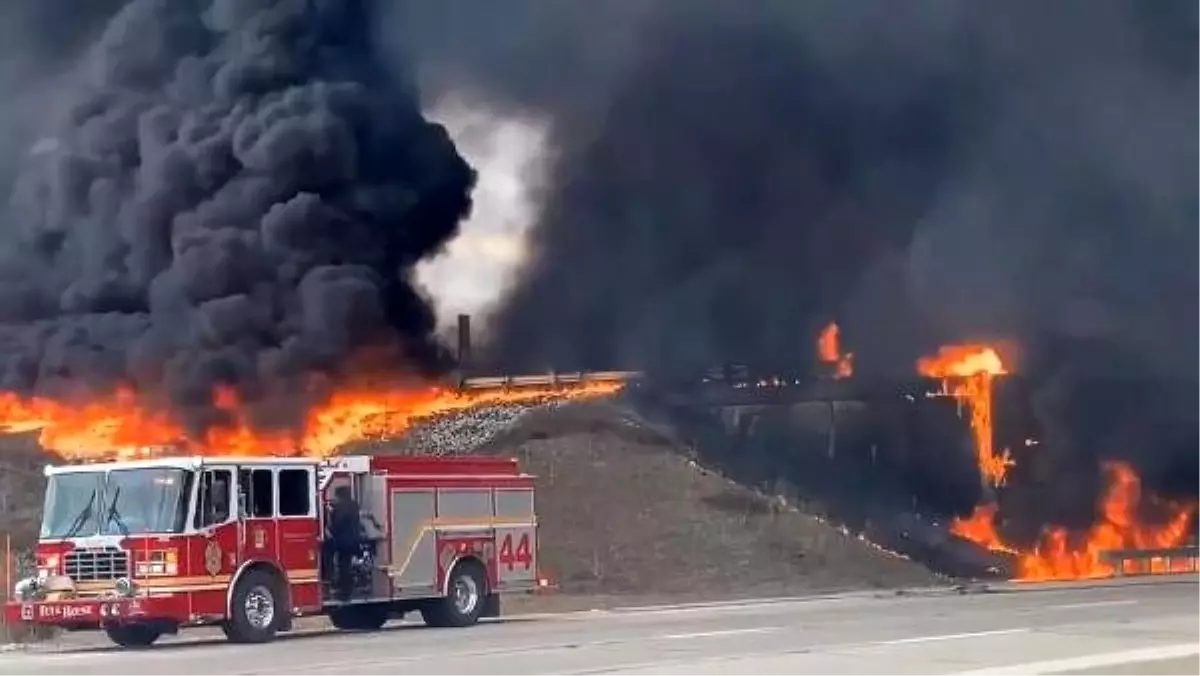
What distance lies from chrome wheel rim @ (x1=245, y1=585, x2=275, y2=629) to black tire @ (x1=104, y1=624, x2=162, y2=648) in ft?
4.38

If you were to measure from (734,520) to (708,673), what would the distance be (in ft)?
84.2

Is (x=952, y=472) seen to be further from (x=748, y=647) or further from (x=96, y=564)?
(x=748, y=647)

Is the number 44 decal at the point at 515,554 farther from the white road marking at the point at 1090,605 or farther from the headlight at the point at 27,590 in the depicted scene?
the white road marking at the point at 1090,605

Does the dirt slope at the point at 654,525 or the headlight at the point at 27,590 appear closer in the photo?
the headlight at the point at 27,590

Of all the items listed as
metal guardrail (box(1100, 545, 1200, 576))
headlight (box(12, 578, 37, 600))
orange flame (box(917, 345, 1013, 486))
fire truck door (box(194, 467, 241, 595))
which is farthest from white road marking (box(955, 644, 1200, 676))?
orange flame (box(917, 345, 1013, 486))

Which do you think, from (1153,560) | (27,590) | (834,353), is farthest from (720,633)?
(834,353)

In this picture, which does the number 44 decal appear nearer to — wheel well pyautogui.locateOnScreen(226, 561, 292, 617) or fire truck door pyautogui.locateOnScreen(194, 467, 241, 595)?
wheel well pyautogui.locateOnScreen(226, 561, 292, 617)

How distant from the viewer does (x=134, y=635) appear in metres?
25.1

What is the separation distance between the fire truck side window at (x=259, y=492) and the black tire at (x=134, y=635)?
2045mm

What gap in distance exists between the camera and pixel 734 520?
4303cm

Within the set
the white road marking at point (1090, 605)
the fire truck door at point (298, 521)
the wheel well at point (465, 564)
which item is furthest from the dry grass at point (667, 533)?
the fire truck door at point (298, 521)

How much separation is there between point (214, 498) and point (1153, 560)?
2690 cm

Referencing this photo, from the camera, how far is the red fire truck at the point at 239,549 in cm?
2417

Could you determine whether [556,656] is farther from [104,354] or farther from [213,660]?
[104,354]
